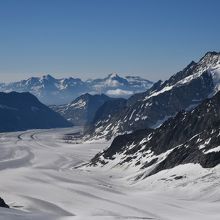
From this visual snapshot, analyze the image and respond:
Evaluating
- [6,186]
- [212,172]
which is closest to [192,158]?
[212,172]

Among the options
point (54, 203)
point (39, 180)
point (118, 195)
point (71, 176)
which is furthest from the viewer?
point (71, 176)

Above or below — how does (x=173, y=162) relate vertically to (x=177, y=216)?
above

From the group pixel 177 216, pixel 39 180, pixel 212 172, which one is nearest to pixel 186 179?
pixel 212 172

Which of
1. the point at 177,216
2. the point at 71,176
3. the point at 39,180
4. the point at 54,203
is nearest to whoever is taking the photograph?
the point at 177,216

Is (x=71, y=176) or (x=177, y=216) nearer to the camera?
(x=177, y=216)

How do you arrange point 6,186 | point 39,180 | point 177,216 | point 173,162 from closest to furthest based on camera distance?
1. point 177,216
2. point 6,186
3. point 173,162
4. point 39,180

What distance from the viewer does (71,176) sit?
184m

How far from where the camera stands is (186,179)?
135375 millimetres

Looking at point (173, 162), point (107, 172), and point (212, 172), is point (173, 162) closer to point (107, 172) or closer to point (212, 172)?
point (212, 172)

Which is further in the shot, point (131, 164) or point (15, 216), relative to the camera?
point (131, 164)

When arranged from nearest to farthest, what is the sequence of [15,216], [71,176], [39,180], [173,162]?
[15,216]
[173,162]
[39,180]
[71,176]

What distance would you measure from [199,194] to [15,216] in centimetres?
5951

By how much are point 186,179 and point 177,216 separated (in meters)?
42.7

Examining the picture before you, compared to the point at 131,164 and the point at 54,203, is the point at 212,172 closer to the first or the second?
the point at 54,203
